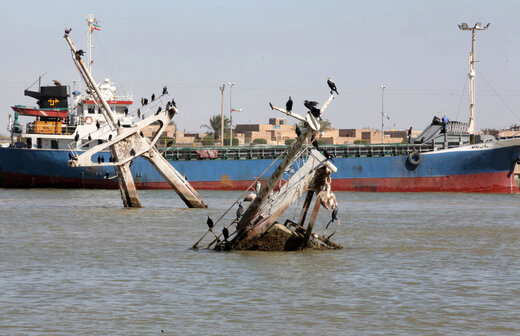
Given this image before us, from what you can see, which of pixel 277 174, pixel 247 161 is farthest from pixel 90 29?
pixel 277 174

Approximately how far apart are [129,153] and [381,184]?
28519 mm

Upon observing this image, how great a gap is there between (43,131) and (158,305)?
162 feet

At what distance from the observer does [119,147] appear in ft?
122

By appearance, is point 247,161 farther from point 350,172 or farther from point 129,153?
point 129,153

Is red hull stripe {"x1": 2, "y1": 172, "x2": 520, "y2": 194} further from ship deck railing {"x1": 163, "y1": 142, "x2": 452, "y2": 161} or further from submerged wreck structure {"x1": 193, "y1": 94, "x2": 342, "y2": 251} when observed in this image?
submerged wreck structure {"x1": 193, "y1": 94, "x2": 342, "y2": 251}

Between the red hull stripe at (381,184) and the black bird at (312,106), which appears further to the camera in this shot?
the red hull stripe at (381,184)

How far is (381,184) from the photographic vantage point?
2403 inches

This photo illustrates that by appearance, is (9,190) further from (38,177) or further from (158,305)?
(158,305)

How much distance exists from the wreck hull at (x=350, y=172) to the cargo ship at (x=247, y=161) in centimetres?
7

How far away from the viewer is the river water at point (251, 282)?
14383 millimetres

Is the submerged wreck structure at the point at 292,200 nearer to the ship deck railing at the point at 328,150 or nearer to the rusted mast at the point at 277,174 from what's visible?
the rusted mast at the point at 277,174

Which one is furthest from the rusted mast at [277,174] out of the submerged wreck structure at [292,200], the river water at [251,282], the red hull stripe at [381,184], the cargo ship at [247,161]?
the red hull stripe at [381,184]

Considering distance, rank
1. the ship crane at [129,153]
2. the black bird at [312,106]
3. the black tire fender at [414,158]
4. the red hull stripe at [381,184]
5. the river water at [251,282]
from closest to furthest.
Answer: the river water at [251,282] → the black bird at [312,106] → the ship crane at [129,153] → the red hull stripe at [381,184] → the black tire fender at [414,158]

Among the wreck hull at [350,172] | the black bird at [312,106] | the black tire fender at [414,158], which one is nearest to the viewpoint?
the black bird at [312,106]
